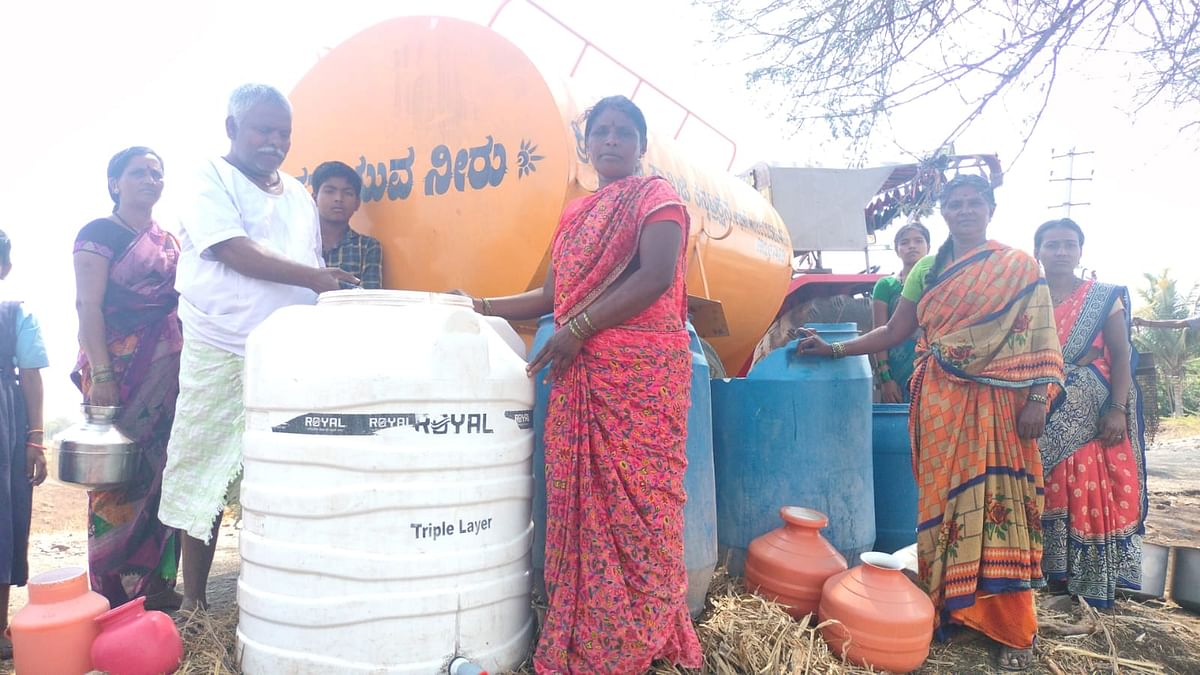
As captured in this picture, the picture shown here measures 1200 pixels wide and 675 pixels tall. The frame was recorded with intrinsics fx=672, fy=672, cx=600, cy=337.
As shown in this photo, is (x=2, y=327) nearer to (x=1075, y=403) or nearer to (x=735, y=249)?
(x=735, y=249)

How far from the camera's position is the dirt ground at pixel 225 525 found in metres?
3.13

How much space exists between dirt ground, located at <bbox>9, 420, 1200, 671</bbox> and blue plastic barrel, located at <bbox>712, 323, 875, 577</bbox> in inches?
26.0

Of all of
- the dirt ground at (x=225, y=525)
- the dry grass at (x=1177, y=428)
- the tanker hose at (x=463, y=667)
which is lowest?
the dry grass at (x=1177, y=428)

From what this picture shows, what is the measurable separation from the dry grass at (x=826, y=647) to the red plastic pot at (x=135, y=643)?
103 millimetres

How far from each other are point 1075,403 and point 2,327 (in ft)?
14.2

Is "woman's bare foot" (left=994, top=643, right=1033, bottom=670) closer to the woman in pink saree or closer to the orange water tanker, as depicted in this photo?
the woman in pink saree

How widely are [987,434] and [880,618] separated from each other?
810 millimetres

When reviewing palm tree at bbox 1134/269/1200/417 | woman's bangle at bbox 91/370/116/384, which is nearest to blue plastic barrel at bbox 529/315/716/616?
woman's bangle at bbox 91/370/116/384

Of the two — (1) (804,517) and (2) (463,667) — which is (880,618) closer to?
(1) (804,517)

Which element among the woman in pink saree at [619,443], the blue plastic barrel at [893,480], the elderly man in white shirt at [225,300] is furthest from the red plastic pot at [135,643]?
the blue plastic barrel at [893,480]

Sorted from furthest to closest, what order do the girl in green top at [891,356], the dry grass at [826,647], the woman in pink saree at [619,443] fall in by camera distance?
the girl in green top at [891,356], the dry grass at [826,647], the woman in pink saree at [619,443]

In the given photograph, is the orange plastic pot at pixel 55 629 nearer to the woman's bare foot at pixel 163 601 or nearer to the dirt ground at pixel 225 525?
the dirt ground at pixel 225 525

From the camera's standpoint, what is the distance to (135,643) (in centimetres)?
176

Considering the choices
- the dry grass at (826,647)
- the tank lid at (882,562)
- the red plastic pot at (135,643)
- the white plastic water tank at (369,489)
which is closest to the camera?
the white plastic water tank at (369,489)
